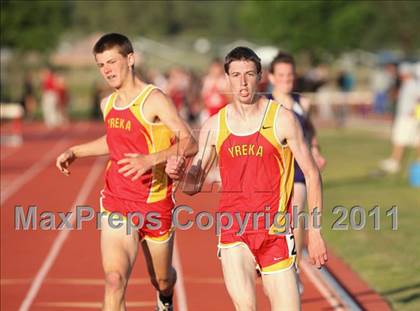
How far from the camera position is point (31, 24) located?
4466 centimetres

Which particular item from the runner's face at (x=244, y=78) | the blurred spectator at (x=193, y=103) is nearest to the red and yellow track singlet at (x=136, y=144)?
the runner's face at (x=244, y=78)

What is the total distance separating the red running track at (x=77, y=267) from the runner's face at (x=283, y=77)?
1.85 m

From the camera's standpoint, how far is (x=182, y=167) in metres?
6.80

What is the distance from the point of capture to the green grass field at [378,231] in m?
11.0

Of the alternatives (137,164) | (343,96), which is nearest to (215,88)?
(137,164)

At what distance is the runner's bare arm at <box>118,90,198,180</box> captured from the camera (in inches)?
284

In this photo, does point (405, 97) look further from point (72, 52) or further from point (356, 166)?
point (72, 52)

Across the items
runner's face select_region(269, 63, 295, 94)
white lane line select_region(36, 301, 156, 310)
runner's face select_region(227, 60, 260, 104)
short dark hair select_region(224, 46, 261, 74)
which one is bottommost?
white lane line select_region(36, 301, 156, 310)

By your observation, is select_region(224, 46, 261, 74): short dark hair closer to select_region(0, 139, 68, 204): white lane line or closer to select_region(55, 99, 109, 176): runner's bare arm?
select_region(55, 99, 109, 176): runner's bare arm

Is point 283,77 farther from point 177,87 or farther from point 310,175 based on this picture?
point 177,87

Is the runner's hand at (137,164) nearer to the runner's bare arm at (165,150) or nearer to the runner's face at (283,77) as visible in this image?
the runner's bare arm at (165,150)

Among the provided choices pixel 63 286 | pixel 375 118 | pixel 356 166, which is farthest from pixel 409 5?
pixel 63 286

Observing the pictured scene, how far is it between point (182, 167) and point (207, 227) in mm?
8171

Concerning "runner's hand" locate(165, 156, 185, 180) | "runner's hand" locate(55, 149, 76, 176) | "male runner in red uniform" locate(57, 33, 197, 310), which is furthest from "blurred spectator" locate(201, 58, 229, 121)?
"runner's hand" locate(165, 156, 185, 180)
